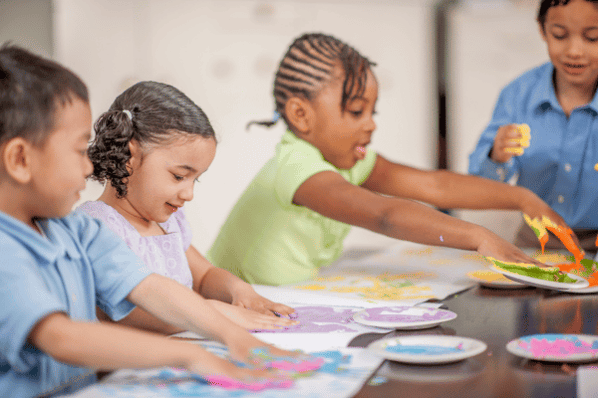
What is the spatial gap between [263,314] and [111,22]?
1.88 meters

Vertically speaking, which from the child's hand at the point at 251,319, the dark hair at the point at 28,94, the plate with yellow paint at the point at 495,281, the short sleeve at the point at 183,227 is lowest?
the plate with yellow paint at the point at 495,281

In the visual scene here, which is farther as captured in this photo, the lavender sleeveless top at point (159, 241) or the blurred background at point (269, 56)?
the blurred background at point (269, 56)

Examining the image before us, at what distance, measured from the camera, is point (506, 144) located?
1.49m

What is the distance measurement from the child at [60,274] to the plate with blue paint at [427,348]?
12 cm

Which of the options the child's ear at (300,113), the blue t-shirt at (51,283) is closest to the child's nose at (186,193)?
the blue t-shirt at (51,283)

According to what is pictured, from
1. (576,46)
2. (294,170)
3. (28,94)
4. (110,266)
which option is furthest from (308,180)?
(576,46)

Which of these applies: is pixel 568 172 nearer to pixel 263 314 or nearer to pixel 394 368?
pixel 263 314

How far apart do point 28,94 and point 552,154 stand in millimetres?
1424

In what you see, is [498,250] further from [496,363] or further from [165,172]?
[165,172]

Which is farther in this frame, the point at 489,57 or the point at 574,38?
the point at 489,57

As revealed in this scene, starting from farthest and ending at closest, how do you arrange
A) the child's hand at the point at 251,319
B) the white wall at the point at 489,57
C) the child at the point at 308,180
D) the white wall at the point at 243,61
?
the white wall at the point at 243,61, the white wall at the point at 489,57, the child at the point at 308,180, the child's hand at the point at 251,319

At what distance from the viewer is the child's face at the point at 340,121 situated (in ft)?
4.09

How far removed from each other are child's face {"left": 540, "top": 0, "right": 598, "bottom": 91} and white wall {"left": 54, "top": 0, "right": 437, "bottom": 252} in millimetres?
842

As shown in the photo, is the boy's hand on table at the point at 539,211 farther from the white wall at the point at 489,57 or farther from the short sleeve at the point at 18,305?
the short sleeve at the point at 18,305
